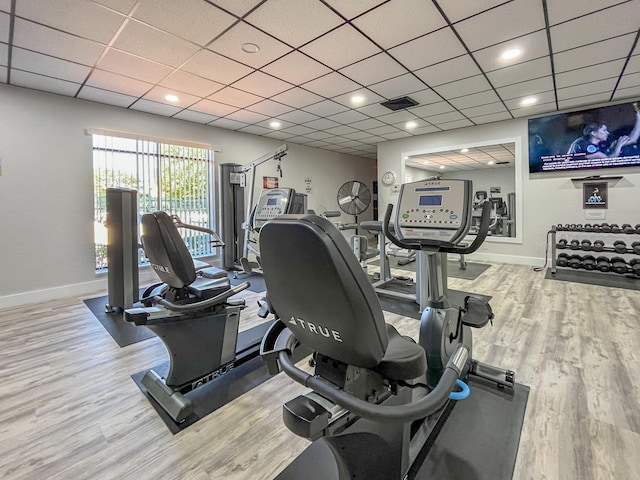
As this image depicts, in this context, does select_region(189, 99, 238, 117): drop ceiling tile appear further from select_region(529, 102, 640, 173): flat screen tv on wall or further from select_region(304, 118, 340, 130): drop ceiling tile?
select_region(529, 102, 640, 173): flat screen tv on wall

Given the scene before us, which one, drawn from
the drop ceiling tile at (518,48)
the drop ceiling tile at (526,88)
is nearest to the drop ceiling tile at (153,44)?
the drop ceiling tile at (518,48)

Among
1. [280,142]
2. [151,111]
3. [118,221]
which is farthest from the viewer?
[280,142]

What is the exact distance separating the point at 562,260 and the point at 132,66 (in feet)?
21.2

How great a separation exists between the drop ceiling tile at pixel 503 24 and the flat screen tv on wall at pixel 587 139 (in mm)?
3206

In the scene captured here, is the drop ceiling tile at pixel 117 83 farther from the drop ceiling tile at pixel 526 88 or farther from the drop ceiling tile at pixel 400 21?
the drop ceiling tile at pixel 526 88

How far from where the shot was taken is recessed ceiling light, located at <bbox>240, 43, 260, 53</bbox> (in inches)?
107

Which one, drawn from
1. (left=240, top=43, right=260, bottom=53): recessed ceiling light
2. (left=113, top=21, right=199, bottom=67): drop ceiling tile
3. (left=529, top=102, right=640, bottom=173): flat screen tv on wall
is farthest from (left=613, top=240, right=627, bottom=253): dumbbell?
(left=113, top=21, right=199, bottom=67): drop ceiling tile

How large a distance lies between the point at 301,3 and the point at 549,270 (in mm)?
5275

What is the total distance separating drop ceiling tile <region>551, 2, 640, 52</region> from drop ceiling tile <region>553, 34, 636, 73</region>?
0.39ft

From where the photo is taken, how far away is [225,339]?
1987 mm

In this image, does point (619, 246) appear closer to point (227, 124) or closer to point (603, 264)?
point (603, 264)

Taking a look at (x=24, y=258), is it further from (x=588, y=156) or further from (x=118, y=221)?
(x=588, y=156)

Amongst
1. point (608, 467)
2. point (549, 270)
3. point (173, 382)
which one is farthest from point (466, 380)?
point (549, 270)

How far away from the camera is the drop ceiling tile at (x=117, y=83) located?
10.8 ft
